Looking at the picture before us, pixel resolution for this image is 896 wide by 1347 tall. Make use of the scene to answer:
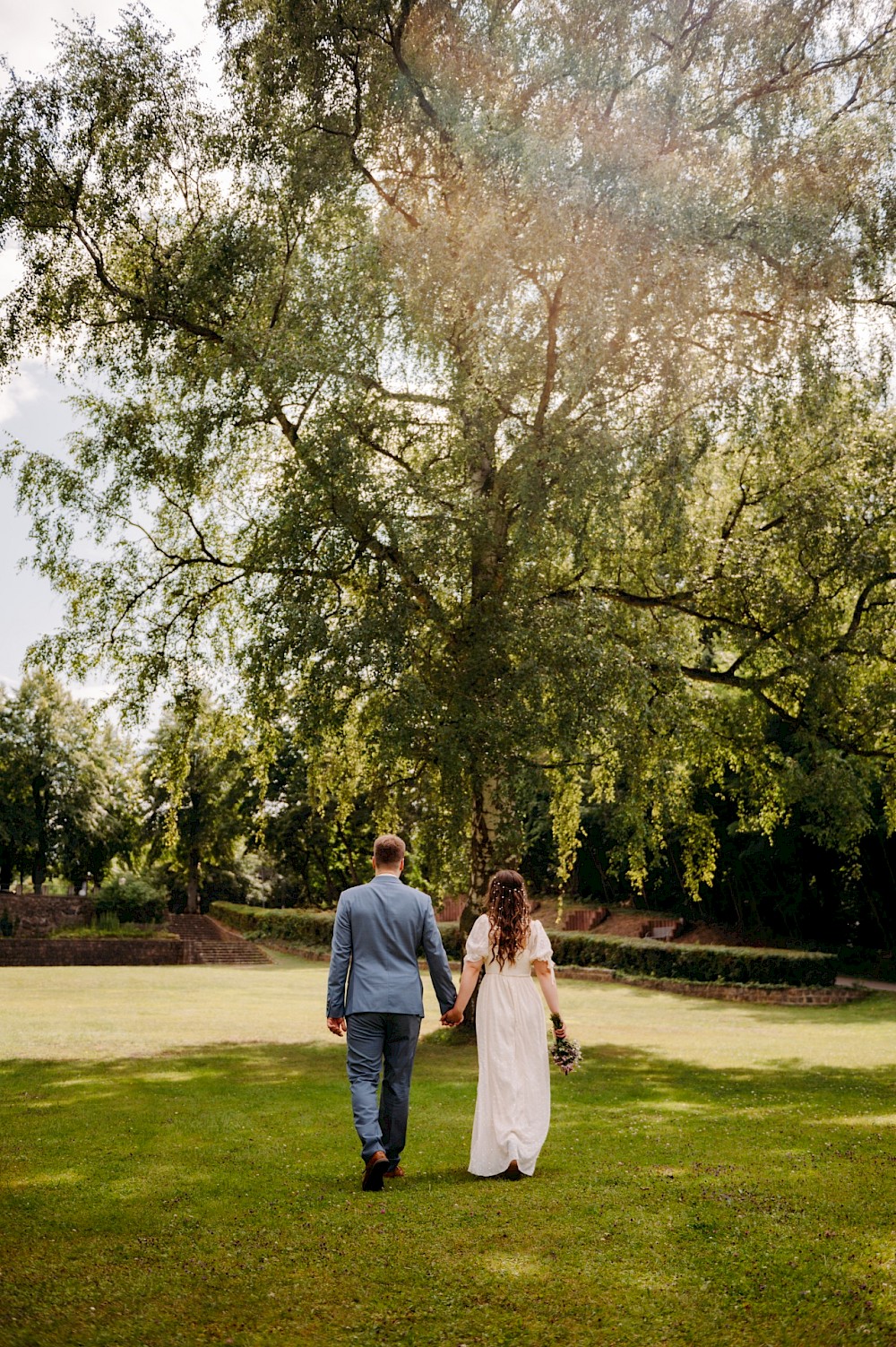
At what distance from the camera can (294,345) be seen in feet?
41.8

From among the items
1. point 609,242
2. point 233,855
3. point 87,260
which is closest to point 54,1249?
point 609,242

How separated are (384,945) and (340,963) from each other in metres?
0.29

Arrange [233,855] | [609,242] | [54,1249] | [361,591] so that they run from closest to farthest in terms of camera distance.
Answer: [54,1249], [609,242], [361,591], [233,855]

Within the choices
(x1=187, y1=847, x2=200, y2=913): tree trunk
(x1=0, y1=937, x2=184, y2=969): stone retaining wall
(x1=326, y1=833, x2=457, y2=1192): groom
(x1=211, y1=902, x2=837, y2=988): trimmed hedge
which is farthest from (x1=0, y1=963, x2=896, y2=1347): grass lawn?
(x1=187, y1=847, x2=200, y2=913): tree trunk

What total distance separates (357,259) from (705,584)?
599 cm

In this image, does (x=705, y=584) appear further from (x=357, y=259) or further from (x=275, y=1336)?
(x=275, y=1336)

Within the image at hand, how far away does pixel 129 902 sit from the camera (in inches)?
1662

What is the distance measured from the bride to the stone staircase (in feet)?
112

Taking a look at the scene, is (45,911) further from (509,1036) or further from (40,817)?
(509,1036)

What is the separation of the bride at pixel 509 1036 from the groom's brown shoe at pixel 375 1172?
0.72 meters

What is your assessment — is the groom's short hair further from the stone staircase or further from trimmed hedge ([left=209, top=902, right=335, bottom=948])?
trimmed hedge ([left=209, top=902, right=335, bottom=948])

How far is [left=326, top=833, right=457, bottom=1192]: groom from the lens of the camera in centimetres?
664

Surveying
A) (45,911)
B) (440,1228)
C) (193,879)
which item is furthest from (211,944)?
(440,1228)

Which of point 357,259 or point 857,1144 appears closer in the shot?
point 857,1144
